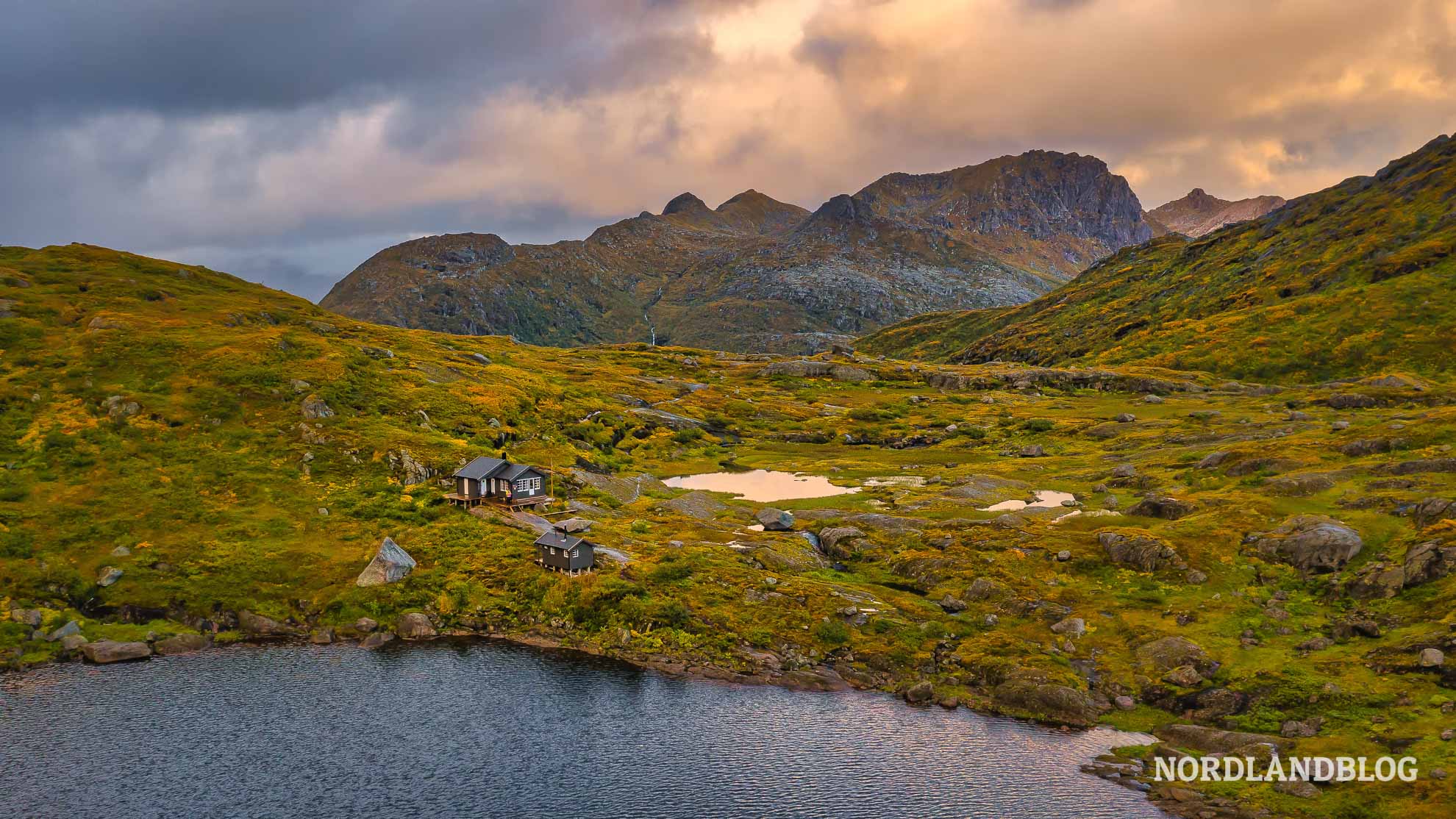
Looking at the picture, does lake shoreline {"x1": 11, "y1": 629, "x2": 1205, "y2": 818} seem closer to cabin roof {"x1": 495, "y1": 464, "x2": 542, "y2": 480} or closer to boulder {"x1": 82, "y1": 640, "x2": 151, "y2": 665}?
boulder {"x1": 82, "y1": 640, "x2": 151, "y2": 665}

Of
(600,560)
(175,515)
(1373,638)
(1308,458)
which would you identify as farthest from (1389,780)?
(175,515)

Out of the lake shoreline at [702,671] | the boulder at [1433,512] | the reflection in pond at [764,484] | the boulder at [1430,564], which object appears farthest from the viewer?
the reflection in pond at [764,484]

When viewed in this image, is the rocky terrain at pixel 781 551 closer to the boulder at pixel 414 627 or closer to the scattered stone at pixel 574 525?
the boulder at pixel 414 627

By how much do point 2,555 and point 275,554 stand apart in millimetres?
25845

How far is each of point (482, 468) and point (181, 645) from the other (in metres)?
39.8

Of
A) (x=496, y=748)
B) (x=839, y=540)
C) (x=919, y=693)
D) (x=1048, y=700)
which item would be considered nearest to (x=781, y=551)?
(x=839, y=540)

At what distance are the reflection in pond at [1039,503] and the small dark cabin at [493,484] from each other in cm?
6486

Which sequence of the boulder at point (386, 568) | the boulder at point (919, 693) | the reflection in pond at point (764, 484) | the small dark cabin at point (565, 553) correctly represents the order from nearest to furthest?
the boulder at point (919, 693), the boulder at point (386, 568), the small dark cabin at point (565, 553), the reflection in pond at point (764, 484)

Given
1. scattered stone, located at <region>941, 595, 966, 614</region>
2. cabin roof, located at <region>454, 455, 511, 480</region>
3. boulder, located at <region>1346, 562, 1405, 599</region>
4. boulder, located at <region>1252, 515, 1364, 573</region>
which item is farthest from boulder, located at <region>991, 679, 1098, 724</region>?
cabin roof, located at <region>454, 455, 511, 480</region>

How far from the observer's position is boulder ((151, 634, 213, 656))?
72750 millimetres

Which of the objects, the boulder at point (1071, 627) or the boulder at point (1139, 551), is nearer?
the boulder at point (1071, 627)

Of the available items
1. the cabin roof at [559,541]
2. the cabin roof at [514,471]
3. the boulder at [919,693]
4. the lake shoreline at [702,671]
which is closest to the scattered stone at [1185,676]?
the lake shoreline at [702,671]

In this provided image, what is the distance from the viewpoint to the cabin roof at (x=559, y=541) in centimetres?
8475

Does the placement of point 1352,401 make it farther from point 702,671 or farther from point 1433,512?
point 702,671
